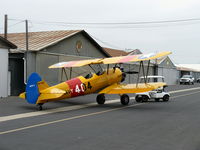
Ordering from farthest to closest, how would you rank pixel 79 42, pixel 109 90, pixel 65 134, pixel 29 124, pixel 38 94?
pixel 79 42
pixel 109 90
pixel 38 94
pixel 29 124
pixel 65 134

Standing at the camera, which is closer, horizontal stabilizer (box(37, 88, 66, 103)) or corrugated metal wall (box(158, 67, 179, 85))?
horizontal stabilizer (box(37, 88, 66, 103))

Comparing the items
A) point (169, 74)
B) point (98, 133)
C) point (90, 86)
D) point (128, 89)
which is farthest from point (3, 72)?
point (169, 74)

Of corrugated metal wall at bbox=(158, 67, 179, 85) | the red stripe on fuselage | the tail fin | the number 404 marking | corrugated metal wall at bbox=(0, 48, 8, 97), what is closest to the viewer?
the tail fin

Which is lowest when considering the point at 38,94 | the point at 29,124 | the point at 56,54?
the point at 29,124

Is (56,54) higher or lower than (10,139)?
higher

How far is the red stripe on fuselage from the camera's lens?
14109 mm

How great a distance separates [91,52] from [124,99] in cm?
1468

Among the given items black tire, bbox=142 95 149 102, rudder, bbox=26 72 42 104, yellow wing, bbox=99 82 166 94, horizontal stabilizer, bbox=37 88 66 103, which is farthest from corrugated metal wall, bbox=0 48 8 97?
black tire, bbox=142 95 149 102

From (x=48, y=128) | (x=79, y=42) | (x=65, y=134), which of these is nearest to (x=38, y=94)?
(x=48, y=128)

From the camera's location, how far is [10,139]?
23.5 ft

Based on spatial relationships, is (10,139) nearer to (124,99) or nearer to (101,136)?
(101,136)

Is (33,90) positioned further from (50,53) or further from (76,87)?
(50,53)

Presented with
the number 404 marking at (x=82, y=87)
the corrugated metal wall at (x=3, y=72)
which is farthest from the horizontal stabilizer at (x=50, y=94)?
the corrugated metal wall at (x=3, y=72)

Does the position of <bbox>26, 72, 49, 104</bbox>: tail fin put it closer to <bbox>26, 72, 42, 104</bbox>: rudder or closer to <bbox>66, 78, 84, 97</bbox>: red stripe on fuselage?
<bbox>26, 72, 42, 104</bbox>: rudder
